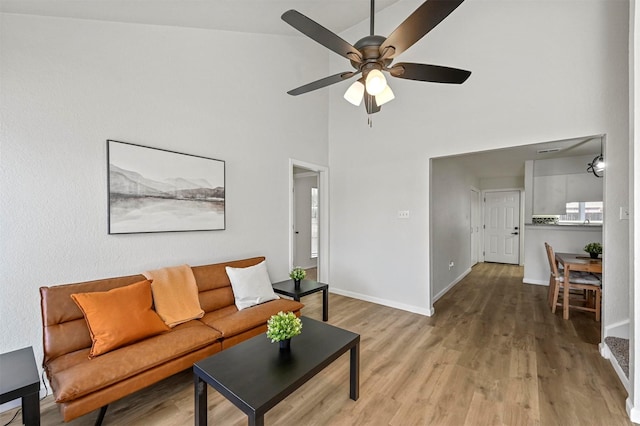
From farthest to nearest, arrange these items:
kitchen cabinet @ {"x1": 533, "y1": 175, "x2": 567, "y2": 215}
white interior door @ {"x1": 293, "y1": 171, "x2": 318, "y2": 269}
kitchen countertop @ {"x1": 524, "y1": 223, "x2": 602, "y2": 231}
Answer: white interior door @ {"x1": 293, "y1": 171, "x2": 318, "y2": 269} → kitchen cabinet @ {"x1": 533, "y1": 175, "x2": 567, "y2": 215} → kitchen countertop @ {"x1": 524, "y1": 223, "x2": 602, "y2": 231}

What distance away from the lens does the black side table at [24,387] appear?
137 centimetres

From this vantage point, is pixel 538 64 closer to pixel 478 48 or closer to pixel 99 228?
pixel 478 48

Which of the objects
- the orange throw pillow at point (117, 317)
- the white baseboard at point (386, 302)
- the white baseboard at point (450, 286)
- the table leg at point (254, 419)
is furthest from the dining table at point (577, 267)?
the orange throw pillow at point (117, 317)

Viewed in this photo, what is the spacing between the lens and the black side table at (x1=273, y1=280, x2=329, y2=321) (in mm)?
3122

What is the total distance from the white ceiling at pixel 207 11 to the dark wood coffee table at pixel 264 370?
8.60ft

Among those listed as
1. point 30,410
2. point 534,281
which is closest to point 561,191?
point 534,281

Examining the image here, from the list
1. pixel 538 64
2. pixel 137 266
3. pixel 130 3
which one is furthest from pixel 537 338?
pixel 130 3

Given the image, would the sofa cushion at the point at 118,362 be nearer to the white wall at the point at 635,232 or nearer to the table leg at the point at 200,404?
the table leg at the point at 200,404

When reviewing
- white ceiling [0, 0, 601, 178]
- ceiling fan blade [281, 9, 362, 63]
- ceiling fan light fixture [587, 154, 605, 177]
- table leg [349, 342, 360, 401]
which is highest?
white ceiling [0, 0, 601, 178]

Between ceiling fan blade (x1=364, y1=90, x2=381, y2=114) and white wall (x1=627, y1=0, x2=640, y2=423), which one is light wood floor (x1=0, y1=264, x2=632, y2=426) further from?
ceiling fan blade (x1=364, y1=90, x2=381, y2=114)

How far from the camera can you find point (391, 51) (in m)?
1.77

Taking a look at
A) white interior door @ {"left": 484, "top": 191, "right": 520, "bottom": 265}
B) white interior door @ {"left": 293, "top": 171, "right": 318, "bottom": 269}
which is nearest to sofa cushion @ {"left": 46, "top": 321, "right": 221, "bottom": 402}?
white interior door @ {"left": 293, "top": 171, "right": 318, "bottom": 269}

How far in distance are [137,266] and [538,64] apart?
4341mm

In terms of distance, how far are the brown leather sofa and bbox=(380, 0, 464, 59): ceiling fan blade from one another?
2.31 metres
